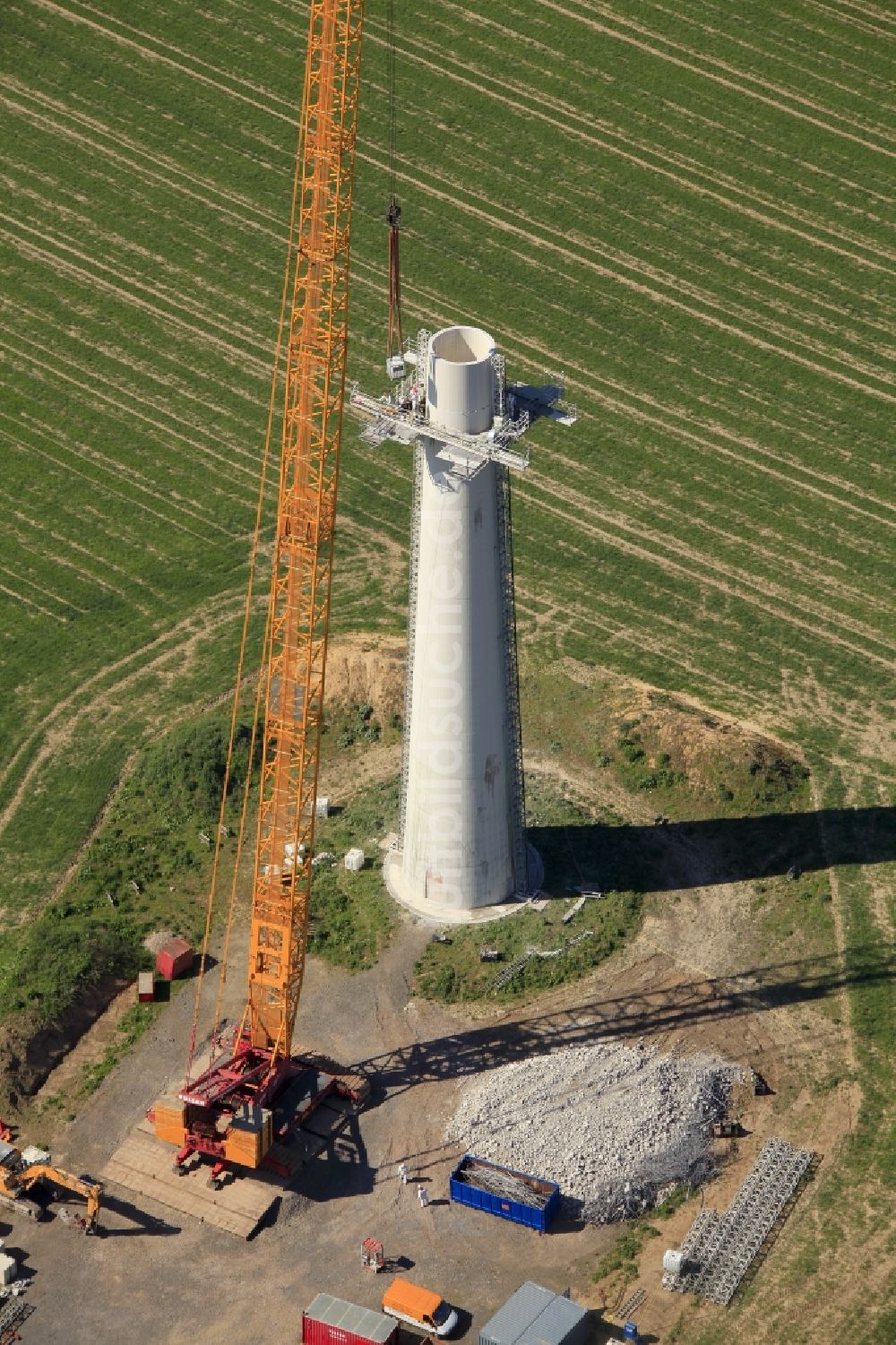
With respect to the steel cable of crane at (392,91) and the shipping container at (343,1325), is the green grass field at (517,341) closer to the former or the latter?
the steel cable of crane at (392,91)

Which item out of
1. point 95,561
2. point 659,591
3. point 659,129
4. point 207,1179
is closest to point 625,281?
point 659,129

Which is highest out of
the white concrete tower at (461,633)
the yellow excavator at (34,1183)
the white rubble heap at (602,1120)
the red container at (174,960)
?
the white concrete tower at (461,633)

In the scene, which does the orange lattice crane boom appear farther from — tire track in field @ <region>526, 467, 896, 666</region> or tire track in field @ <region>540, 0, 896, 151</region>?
tire track in field @ <region>540, 0, 896, 151</region>

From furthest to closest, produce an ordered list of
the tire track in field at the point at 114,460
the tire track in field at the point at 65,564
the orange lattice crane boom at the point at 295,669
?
1. the tire track in field at the point at 114,460
2. the tire track in field at the point at 65,564
3. the orange lattice crane boom at the point at 295,669

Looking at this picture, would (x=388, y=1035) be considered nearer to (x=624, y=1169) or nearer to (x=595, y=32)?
(x=624, y=1169)

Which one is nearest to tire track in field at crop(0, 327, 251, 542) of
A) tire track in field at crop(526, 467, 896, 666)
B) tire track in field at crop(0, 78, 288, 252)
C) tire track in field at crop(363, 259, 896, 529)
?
tire track in field at crop(0, 78, 288, 252)

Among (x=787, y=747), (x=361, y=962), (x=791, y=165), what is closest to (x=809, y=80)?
(x=791, y=165)

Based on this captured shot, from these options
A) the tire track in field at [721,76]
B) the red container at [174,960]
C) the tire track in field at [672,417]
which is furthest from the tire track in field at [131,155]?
the red container at [174,960]
